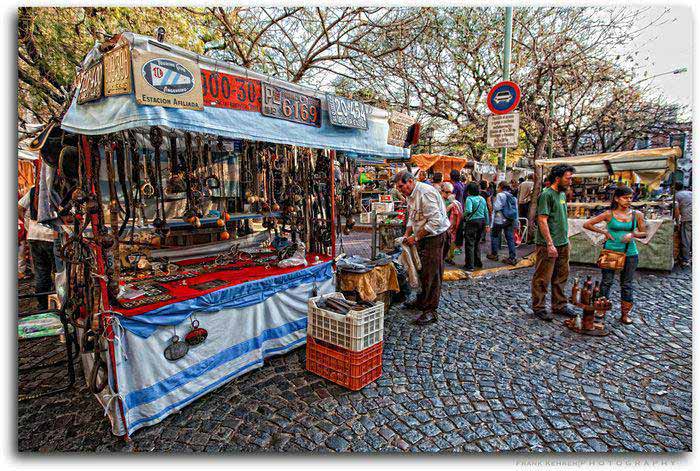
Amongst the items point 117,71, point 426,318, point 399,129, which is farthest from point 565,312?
point 117,71

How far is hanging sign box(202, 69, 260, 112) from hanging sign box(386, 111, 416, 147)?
2196mm

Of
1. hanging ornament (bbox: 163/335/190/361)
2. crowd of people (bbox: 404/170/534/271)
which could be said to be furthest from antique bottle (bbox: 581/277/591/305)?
hanging ornament (bbox: 163/335/190/361)

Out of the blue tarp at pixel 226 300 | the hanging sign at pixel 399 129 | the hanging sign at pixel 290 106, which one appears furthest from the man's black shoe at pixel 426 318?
the hanging sign at pixel 290 106

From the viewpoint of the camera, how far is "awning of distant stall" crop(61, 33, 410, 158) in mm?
2385

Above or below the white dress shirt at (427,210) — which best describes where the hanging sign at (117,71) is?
above

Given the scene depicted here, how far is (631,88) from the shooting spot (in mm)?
11547

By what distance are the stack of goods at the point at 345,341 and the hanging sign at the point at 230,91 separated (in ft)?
6.14

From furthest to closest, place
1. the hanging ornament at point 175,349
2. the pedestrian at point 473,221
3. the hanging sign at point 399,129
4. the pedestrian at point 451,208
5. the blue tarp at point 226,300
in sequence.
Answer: the pedestrian at point 473,221, the pedestrian at point 451,208, the hanging sign at point 399,129, the hanging ornament at point 175,349, the blue tarp at point 226,300

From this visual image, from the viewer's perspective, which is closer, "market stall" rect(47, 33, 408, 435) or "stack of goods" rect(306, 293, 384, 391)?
"market stall" rect(47, 33, 408, 435)

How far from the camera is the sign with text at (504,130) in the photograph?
7391 millimetres

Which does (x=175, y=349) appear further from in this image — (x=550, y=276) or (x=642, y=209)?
(x=642, y=209)

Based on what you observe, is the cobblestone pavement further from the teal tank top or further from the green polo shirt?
the green polo shirt

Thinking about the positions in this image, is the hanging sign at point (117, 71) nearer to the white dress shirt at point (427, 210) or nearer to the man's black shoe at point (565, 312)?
the white dress shirt at point (427, 210)

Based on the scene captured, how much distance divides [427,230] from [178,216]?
3205 mm
